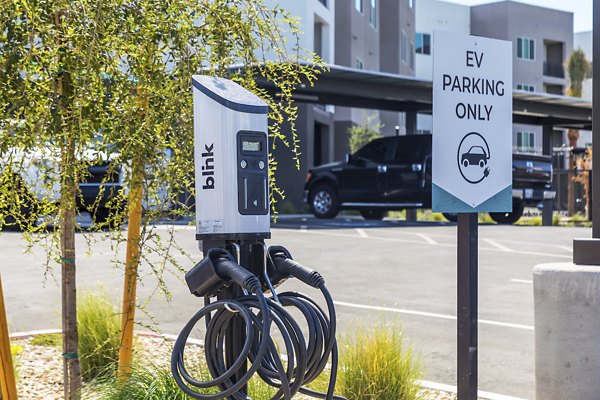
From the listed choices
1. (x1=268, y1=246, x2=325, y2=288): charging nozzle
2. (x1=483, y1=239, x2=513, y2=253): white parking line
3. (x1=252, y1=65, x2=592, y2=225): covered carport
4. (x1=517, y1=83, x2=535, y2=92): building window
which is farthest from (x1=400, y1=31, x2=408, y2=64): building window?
(x1=268, y1=246, x2=325, y2=288): charging nozzle

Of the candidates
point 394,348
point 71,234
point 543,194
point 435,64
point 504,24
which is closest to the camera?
point 435,64

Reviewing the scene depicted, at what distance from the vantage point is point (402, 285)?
11.3 m

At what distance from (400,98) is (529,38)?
3233cm

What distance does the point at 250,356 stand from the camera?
3576 millimetres

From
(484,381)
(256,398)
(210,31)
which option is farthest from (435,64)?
(484,381)

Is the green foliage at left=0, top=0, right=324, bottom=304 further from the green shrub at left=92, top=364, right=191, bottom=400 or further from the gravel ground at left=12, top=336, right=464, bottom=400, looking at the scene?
the gravel ground at left=12, top=336, right=464, bottom=400

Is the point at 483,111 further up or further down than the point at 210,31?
further down

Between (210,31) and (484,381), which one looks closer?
(210,31)

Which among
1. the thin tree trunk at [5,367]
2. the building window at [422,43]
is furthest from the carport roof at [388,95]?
the building window at [422,43]

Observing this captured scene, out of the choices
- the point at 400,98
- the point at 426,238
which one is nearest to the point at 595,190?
the point at 426,238

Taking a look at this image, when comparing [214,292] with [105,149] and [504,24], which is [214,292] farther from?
[504,24]

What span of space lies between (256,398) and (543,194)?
1729 centimetres

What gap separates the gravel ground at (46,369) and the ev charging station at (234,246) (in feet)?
6.68

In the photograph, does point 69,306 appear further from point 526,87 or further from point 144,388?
point 526,87
